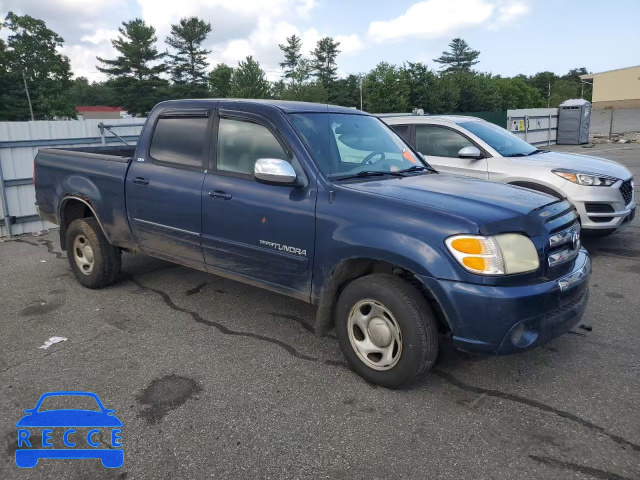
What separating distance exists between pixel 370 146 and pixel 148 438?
268 centimetres

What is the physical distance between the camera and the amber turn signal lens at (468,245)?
298cm

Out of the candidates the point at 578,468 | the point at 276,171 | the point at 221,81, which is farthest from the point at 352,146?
the point at 221,81

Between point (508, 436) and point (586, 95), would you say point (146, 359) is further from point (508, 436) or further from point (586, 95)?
point (586, 95)

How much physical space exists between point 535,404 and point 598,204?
3911 millimetres

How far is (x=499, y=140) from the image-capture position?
7211mm

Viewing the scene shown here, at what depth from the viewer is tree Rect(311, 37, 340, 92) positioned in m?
82.4

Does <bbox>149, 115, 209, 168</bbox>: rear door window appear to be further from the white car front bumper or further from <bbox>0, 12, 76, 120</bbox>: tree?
<bbox>0, 12, 76, 120</bbox>: tree

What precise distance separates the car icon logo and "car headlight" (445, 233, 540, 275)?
6.98 ft

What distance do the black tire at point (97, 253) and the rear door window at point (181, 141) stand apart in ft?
3.69

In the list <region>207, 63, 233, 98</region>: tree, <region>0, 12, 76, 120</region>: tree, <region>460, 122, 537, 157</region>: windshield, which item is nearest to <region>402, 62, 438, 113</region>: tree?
<region>207, 63, 233, 98</region>: tree

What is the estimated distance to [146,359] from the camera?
3857 millimetres

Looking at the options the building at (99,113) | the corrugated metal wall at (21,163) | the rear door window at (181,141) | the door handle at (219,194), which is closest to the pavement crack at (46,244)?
the corrugated metal wall at (21,163)

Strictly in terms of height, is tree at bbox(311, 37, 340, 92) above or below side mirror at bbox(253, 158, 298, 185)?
above

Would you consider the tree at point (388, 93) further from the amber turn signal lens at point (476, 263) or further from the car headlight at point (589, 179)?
the amber turn signal lens at point (476, 263)
